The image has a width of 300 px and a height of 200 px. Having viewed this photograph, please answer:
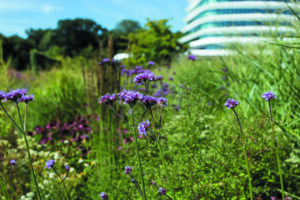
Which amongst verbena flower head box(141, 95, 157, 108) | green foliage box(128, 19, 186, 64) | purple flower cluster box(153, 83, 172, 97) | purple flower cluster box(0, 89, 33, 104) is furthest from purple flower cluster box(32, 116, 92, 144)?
green foliage box(128, 19, 186, 64)

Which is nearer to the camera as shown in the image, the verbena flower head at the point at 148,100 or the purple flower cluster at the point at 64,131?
the verbena flower head at the point at 148,100

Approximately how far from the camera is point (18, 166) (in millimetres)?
2738

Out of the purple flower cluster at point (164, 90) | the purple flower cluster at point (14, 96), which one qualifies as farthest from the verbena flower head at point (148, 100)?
the purple flower cluster at point (164, 90)

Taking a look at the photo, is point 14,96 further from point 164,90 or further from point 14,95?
point 164,90

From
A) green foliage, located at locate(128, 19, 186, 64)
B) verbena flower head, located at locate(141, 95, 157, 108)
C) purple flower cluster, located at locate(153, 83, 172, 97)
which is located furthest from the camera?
green foliage, located at locate(128, 19, 186, 64)

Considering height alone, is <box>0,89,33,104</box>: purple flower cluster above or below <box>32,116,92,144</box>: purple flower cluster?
above

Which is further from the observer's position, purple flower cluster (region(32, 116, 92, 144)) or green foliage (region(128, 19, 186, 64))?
green foliage (region(128, 19, 186, 64))

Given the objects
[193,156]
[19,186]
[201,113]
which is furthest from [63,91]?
[193,156]

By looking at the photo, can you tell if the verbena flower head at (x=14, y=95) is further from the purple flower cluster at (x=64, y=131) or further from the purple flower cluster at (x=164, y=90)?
the purple flower cluster at (x=164, y=90)

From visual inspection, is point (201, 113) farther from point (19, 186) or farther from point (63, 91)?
point (63, 91)

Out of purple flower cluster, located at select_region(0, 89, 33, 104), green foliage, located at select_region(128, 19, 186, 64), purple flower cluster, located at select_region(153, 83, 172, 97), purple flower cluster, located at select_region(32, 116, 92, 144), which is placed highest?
green foliage, located at select_region(128, 19, 186, 64)

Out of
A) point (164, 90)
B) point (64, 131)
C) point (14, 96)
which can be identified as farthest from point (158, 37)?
point (14, 96)

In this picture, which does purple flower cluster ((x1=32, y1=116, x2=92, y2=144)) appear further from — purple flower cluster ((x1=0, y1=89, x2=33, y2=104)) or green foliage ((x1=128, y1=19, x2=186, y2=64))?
green foliage ((x1=128, y1=19, x2=186, y2=64))

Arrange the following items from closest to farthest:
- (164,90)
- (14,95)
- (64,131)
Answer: (14,95)
(64,131)
(164,90)
